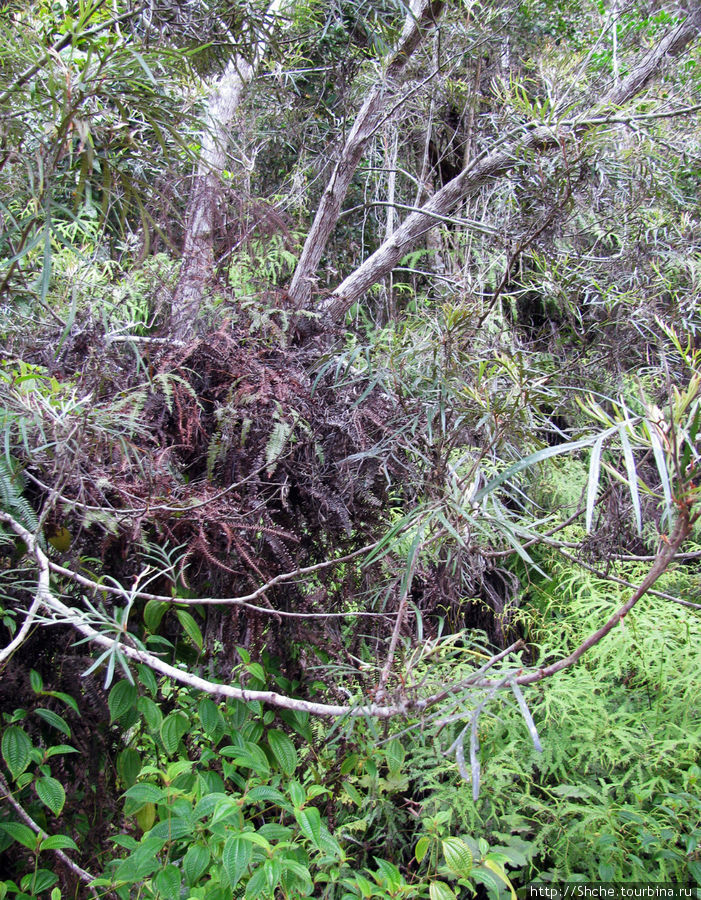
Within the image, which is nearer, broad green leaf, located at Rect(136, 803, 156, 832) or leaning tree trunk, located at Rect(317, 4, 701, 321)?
broad green leaf, located at Rect(136, 803, 156, 832)

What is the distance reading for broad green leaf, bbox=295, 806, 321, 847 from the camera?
38.5 inches

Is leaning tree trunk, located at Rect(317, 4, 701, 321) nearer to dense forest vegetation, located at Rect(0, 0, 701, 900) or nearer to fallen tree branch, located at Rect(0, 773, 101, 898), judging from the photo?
dense forest vegetation, located at Rect(0, 0, 701, 900)

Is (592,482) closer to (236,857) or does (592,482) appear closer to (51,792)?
(236,857)

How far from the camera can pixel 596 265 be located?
2.84 meters

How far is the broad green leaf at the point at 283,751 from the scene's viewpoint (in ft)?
4.06

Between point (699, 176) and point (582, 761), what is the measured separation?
123 inches

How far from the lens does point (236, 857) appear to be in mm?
872

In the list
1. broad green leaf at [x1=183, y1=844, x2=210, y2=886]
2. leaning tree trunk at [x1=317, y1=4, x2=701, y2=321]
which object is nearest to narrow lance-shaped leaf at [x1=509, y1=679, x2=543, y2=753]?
broad green leaf at [x1=183, y1=844, x2=210, y2=886]

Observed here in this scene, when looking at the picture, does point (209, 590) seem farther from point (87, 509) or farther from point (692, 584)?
point (692, 584)

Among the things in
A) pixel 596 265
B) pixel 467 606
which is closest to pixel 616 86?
pixel 596 265

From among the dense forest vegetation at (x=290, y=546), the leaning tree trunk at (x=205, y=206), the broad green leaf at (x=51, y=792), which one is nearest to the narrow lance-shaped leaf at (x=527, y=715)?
the dense forest vegetation at (x=290, y=546)

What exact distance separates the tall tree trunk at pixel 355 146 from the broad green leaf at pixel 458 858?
1.50m

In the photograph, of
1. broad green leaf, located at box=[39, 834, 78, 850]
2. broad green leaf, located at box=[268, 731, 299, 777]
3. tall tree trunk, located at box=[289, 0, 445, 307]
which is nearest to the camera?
broad green leaf, located at box=[39, 834, 78, 850]

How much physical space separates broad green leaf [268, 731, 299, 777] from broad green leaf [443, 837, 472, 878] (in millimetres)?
374
